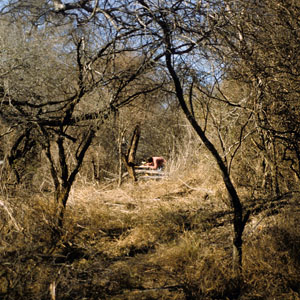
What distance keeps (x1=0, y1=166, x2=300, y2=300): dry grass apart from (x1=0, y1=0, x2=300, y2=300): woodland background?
20 millimetres

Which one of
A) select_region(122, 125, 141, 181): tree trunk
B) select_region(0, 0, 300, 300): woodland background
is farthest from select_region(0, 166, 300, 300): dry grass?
select_region(122, 125, 141, 181): tree trunk

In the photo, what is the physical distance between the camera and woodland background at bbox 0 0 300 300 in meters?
3.62

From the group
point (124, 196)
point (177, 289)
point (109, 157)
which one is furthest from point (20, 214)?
point (109, 157)

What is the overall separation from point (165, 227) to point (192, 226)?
44 centimetres

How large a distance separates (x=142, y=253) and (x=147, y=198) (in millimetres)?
2954

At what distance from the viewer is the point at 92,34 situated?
4.80 m

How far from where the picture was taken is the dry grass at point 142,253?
134 inches

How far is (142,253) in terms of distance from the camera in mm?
4906

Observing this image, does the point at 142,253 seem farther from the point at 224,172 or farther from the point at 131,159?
the point at 131,159

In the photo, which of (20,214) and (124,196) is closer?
(20,214)

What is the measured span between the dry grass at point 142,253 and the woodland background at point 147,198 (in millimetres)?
20

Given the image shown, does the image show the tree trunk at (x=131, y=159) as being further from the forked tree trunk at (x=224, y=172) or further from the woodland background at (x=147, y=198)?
the forked tree trunk at (x=224, y=172)

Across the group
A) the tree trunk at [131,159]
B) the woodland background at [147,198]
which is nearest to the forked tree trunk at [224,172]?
the woodland background at [147,198]

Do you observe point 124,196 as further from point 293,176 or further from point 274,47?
point 274,47
